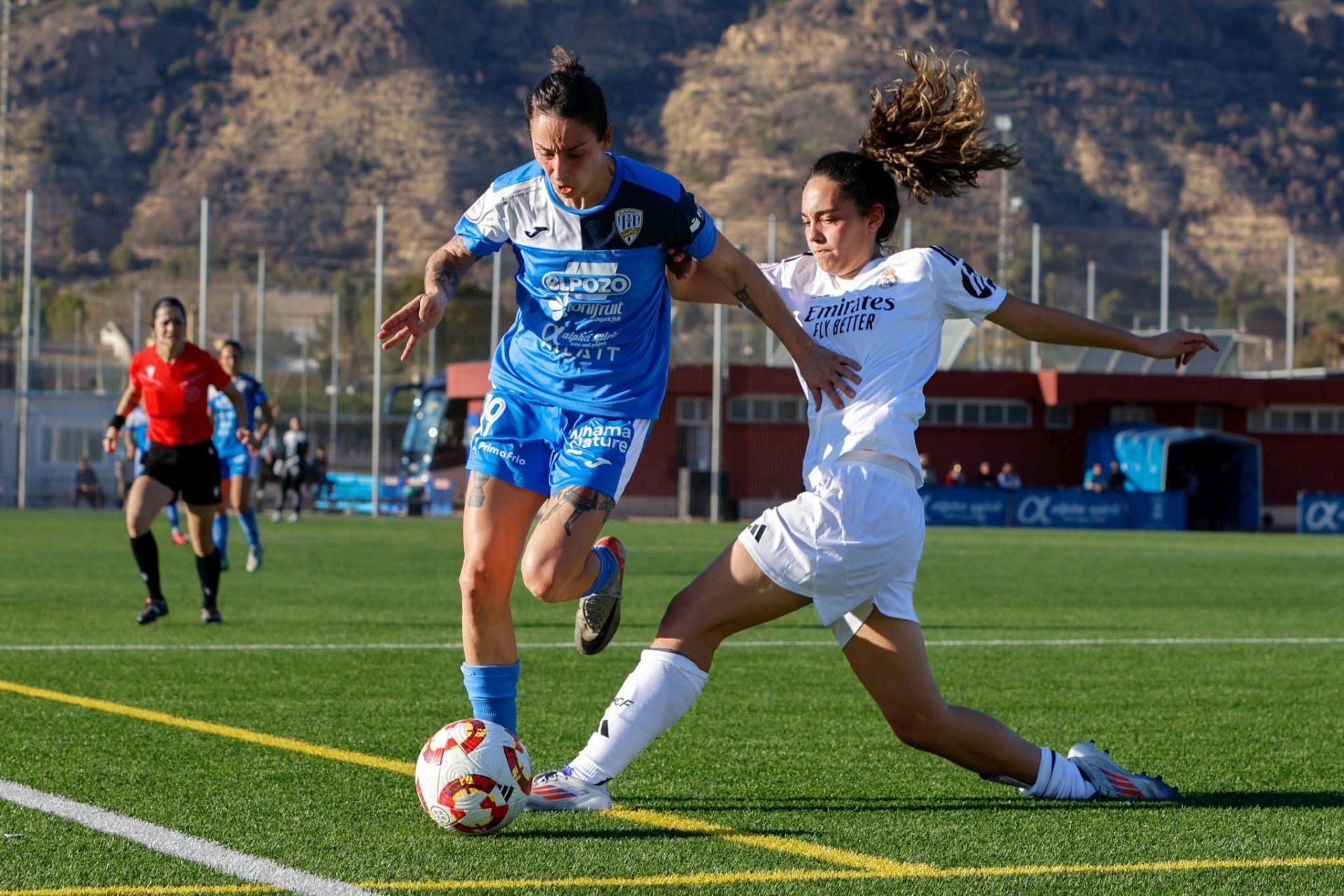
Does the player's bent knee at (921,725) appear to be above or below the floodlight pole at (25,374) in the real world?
below

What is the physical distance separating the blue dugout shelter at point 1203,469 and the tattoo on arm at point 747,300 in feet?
135

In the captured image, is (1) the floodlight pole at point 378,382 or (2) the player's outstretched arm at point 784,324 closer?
(2) the player's outstretched arm at point 784,324

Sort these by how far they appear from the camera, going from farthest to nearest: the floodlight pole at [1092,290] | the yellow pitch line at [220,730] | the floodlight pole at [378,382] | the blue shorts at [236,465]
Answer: the floodlight pole at [1092,290] < the floodlight pole at [378,382] < the blue shorts at [236,465] < the yellow pitch line at [220,730]

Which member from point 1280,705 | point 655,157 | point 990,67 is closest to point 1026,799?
point 1280,705

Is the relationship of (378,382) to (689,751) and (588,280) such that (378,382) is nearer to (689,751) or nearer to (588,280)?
(689,751)

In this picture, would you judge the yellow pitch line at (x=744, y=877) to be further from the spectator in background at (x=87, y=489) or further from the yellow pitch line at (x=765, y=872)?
the spectator in background at (x=87, y=489)

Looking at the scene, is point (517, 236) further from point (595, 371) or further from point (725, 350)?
point (725, 350)

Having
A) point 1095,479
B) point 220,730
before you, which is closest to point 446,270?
point 220,730

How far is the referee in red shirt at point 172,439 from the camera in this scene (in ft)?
35.9

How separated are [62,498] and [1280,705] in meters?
41.7

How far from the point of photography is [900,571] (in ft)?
16.5

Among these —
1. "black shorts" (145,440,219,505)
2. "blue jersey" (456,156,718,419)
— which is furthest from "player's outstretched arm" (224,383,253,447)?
"blue jersey" (456,156,718,419)

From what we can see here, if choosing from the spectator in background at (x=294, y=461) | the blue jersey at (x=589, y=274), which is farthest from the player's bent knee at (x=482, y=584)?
the spectator in background at (x=294, y=461)

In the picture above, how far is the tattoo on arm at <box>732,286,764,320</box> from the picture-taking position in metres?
5.25
